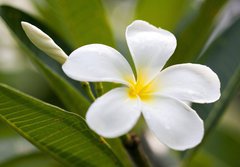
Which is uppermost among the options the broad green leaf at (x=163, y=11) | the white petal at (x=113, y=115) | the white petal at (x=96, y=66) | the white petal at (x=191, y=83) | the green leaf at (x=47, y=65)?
the white petal at (x=96, y=66)

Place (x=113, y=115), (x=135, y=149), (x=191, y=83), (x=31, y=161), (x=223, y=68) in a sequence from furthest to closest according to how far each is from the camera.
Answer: (x=31, y=161)
(x=223, y=68)
(x=135, y=149)
(x=191, y=83)
(x=113, y=115)

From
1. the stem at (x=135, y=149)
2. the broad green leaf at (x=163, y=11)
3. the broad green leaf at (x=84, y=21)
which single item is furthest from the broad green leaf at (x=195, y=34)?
the stem at (x=135, y=149)

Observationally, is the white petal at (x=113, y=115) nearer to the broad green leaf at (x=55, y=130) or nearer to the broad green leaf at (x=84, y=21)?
the broad green leaf at (x=55, y=130)

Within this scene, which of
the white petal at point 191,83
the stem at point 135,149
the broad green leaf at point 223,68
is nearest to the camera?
the white petal at point 191,83

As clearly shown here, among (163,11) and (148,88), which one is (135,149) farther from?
(163,11)

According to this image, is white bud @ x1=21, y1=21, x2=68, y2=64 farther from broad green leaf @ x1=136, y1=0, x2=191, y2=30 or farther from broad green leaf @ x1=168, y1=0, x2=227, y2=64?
broad green leaf @ x1=136, y1=0, x2=191, y2=30

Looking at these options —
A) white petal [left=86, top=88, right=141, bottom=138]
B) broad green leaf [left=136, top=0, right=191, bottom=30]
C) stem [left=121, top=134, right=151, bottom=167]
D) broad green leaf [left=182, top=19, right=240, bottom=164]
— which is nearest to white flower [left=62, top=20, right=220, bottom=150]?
white petal [left=86, top=88, right=141, bottom=138]

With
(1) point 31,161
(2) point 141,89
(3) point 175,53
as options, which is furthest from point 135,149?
(1) point 31,161
